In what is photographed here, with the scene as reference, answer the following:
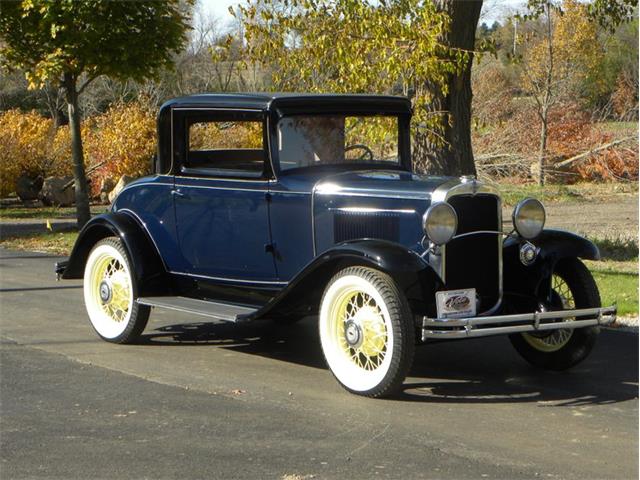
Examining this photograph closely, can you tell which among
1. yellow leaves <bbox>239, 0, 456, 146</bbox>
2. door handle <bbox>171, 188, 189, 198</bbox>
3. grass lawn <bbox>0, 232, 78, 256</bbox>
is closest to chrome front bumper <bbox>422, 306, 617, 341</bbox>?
door handle <bbox>171, 188, 189, 198</bbox>

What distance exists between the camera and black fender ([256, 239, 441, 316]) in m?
6.20

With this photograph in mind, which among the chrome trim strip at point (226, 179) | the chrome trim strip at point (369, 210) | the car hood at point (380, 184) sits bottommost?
the chrome trim strip at point (369, 210)

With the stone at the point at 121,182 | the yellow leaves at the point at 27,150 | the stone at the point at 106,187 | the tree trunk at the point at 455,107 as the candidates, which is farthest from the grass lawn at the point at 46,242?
the yellow leaves at the point at 27,150

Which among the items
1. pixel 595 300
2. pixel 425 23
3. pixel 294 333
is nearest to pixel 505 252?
pixel 595 300

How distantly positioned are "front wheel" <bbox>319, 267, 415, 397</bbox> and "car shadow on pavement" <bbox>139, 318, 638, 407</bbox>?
25 centimetres

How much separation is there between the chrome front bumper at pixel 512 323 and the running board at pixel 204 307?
4.91ft

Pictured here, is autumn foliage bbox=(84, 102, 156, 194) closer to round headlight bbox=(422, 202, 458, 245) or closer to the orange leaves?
the orange leaves

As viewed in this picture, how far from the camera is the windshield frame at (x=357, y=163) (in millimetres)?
7293

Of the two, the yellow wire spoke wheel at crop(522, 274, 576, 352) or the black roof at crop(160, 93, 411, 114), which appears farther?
the black roof at crop(160, 93, 411, 114)

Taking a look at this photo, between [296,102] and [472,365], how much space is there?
2.20 meters

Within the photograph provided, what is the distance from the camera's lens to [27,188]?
23.8 metres

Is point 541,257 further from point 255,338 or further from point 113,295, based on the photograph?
point 113,295

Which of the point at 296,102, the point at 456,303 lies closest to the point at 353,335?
the point at 456,303

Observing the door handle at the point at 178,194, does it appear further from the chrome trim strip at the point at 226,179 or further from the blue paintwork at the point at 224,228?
the chrome trim strip at the point at 226,179
